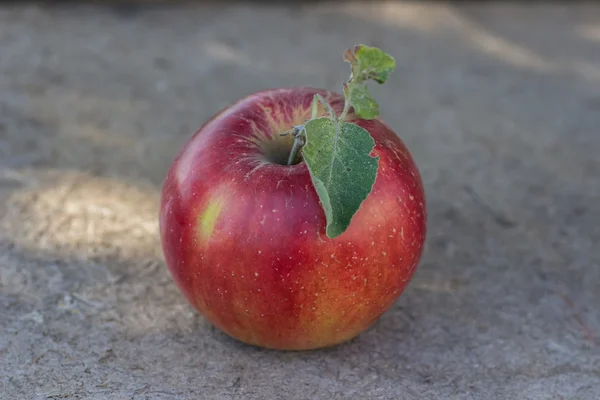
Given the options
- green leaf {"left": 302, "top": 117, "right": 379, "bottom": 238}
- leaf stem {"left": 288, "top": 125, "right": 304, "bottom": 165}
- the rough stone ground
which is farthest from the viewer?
the rough stone ground

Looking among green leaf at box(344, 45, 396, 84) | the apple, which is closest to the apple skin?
the apple

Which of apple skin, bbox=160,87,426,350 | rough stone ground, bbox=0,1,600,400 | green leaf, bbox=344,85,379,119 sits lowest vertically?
rough stone ground, bbox=0,1,600,400

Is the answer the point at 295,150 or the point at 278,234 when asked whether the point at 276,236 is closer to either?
the point at 278,234

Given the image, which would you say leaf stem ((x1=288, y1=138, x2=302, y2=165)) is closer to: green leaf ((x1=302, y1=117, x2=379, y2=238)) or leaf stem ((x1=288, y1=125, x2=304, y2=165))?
leaf stem ((x1=288, y1=125, x2=304, y2=165))

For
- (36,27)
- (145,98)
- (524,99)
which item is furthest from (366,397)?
(36,27)

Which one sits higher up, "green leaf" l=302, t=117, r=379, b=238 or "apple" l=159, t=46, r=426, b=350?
"green leaf" l=302, t=117, r=379, b=238

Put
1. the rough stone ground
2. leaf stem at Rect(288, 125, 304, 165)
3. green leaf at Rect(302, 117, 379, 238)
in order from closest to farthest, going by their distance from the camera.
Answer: green leaf at Rect(302, 117, 379, 238), leaf stem at Rect(288, 125, 304, 165), the rough stone ground

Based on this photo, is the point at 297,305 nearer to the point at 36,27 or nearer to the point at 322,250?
the point at 322,250
